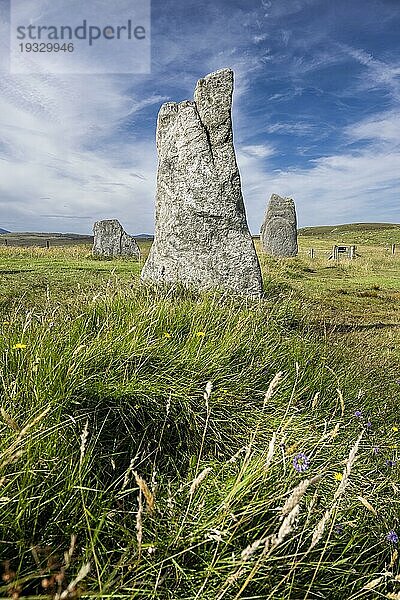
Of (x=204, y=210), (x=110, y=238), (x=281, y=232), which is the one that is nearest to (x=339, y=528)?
(x=204, y=210)

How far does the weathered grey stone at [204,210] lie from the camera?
697 centimetres

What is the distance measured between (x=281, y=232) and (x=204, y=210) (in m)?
16.6

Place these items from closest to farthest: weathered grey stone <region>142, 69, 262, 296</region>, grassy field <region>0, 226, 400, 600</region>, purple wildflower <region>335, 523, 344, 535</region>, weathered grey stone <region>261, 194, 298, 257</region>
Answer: grassy field <region>0, 226, 400, 600</region>
purple wildflower <region>335, 523, 344, 535</region>
weathered grey stone <region>142, 69, 262, 296</region>
weathered grey stone <region>261, 194, 298, 257</region>

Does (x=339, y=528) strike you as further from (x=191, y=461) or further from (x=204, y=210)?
(x=204, y=210)

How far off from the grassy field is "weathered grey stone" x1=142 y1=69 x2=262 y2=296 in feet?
5.44

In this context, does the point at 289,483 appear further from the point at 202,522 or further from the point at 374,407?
the point at 374,407

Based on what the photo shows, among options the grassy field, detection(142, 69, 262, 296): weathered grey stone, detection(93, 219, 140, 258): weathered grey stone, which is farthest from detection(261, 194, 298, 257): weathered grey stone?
the grassy field

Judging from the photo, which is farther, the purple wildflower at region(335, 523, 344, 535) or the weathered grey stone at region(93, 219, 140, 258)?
the weathered grey stone at region(93, 219, 140, 258)

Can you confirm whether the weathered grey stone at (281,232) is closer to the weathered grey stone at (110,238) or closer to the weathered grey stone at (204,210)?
the weathered grey stone at (110,238)

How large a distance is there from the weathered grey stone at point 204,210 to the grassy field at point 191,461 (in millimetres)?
1657

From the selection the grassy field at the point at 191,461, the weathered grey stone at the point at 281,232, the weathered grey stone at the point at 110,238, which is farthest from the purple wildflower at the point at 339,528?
the weathered grey stone at the point at 281,232

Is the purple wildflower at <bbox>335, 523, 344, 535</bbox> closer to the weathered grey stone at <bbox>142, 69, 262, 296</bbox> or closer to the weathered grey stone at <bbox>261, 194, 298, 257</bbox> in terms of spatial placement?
the weathered grey stone at <bbox>142, 69, 262, 296</bbox>

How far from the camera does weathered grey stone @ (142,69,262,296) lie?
6.97 metres

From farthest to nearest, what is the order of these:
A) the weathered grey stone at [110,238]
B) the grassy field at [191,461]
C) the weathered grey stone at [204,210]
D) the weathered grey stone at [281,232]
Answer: the weathered grey stone at [281,232]
the weathered grey stone at [110,238]
the weathered grey stone at [204,210]
the grassy field at [191,461]
